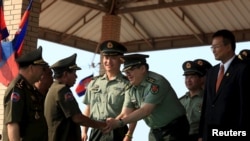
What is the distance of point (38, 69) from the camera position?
645 cm

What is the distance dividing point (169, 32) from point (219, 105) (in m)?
15.1

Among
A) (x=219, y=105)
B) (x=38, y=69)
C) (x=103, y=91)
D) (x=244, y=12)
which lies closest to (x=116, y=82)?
(x=103, y=91)

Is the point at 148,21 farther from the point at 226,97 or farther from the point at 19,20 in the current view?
the point at 226,97

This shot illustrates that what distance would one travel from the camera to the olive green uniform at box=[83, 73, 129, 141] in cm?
741

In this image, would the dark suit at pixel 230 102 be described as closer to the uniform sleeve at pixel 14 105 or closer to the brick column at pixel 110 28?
the uniform sleeve at pixel 14 105

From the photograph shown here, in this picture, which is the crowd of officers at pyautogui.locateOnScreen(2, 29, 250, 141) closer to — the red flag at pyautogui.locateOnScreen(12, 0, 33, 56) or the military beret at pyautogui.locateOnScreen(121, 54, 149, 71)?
the military beret at pyautogui.locateOnScreen(121, 54, 149, 71)

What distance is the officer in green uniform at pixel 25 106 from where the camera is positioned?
6133mm

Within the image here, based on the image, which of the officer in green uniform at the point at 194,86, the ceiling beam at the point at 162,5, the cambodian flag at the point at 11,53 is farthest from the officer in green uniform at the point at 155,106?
the ceiling beam at the point at 162,5

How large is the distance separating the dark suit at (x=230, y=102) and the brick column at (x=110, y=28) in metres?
12.3

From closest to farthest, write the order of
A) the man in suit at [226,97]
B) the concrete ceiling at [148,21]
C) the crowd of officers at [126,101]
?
the man in suit at [226,97]
the crowd of officers at [126,101]
the concrete ceiling at [148,21]

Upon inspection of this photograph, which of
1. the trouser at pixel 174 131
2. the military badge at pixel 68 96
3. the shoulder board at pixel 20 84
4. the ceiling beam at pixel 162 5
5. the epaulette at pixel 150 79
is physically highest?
the ceiling beam at pixel 162 5

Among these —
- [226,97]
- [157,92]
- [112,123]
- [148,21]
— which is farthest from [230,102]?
[148,21]

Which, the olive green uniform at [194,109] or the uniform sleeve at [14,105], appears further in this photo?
the olive green uniform at [194,109]

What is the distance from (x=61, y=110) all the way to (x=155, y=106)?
95cm
